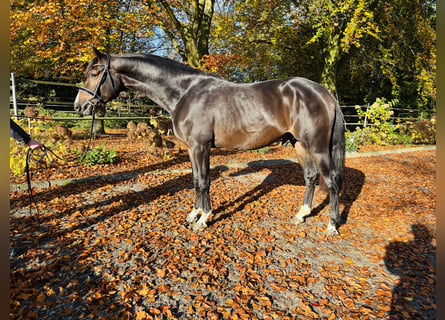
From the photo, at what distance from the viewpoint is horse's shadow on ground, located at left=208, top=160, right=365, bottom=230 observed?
450cm

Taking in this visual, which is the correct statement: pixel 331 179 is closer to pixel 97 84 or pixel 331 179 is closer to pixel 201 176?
pixel 201 176

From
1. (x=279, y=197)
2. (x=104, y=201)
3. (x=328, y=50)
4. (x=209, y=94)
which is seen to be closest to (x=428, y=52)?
(x=328, y=50)

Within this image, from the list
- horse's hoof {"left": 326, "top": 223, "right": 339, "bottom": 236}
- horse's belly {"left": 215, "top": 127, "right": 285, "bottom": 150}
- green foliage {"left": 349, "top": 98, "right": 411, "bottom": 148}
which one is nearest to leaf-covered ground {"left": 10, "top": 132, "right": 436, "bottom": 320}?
horse's hoof {"left": 326, "top": 223, "right": 339, "bottom": 236}

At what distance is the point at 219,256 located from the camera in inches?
121

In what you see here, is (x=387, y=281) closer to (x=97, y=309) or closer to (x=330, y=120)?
(x=330, y=120)

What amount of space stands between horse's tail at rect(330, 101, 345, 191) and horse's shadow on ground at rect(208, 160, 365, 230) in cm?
47

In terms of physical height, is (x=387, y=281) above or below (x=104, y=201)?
below

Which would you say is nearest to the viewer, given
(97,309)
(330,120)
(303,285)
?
(97,309)

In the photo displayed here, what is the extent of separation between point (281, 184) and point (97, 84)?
4389 millimetres

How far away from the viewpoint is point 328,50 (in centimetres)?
1188

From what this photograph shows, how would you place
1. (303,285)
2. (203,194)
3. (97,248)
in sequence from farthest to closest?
(203,194) → (97,248) → (303,285)

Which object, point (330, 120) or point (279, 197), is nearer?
point (330, 120)

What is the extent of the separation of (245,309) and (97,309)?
4.38ft

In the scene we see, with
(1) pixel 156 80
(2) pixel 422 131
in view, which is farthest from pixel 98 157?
(2) pixel 422 131
